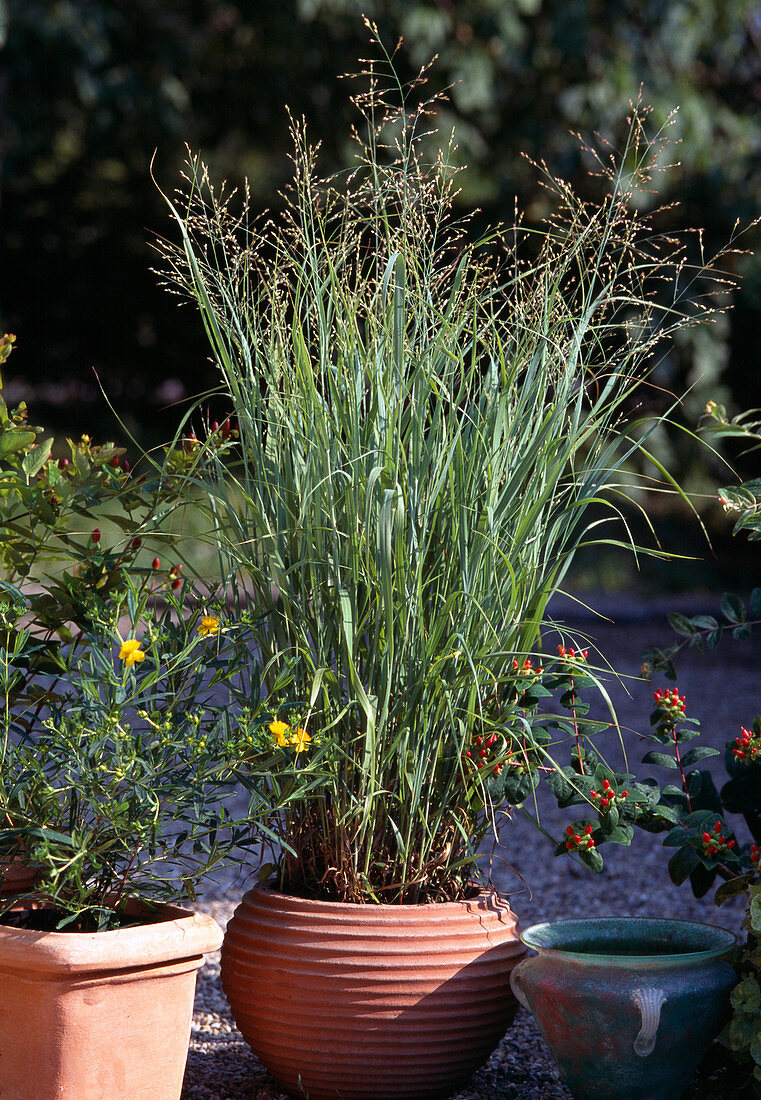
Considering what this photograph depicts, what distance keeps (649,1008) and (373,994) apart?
356mm

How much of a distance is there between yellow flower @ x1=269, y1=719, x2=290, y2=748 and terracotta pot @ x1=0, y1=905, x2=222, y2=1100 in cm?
27

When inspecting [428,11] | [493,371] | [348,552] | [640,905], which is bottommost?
[640,905]

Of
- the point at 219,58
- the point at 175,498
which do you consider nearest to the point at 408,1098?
the point at 175,498

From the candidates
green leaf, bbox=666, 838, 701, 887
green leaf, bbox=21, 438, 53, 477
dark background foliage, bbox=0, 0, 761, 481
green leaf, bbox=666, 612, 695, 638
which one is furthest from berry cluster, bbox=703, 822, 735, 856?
dark background foliage, bbox=0, 0, 761, 481

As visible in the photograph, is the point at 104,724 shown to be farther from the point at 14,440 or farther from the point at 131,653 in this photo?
the point at 14,440

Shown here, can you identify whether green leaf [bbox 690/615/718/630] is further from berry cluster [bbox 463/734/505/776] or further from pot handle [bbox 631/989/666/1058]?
pot handle [bbox 631/989/666/1058]

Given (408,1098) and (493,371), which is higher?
(493,371)

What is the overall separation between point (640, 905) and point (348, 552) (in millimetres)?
1597

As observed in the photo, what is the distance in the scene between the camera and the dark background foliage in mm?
6500

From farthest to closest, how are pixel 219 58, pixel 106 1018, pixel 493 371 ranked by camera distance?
pixel 219 58 < pixel 493 371 < pixel 106 1018

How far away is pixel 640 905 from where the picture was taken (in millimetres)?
Result: 2748

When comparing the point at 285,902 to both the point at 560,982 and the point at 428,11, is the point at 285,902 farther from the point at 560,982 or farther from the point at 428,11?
the point at 428,11

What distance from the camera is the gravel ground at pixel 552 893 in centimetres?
174

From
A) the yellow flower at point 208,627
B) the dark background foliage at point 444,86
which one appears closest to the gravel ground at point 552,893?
the yellow flower at point 208,627
